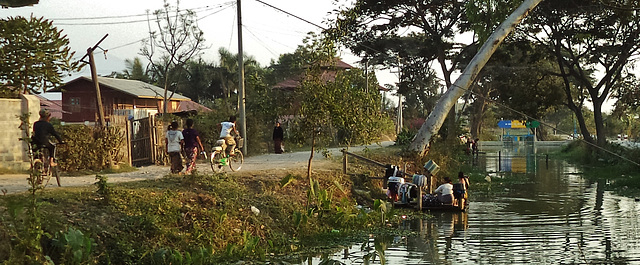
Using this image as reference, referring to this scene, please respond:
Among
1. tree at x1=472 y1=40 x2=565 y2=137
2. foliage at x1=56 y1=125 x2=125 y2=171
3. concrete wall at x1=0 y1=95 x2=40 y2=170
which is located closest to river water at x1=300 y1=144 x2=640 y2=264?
foliage at x1=56 y1=125 x2=125 y2=171

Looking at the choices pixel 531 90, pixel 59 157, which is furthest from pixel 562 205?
pixel 531 90

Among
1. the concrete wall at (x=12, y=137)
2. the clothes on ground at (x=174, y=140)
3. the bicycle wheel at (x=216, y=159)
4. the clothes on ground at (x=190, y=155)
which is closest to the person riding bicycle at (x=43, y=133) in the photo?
the clothes on ground at (x=174, y=140)

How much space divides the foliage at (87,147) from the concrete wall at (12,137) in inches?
38.8

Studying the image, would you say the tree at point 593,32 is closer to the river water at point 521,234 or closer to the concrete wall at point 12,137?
the river water at point 521,234

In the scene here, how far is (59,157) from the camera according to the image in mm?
20422

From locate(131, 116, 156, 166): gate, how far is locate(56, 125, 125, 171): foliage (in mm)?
2158

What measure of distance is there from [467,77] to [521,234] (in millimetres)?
10577

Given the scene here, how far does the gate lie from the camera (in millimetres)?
25141

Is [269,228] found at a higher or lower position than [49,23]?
lower

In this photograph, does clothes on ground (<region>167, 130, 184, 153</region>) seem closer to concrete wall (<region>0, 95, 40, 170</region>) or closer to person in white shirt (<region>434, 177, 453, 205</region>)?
concrete wall (<region>0, 95, 40, 170</region>)

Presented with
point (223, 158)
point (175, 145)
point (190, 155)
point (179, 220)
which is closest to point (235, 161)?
point (223, 158)

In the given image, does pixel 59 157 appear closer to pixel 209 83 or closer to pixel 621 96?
pixel 621 96

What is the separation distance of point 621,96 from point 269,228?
35713 mm

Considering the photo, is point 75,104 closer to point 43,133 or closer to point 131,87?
point 131,87
